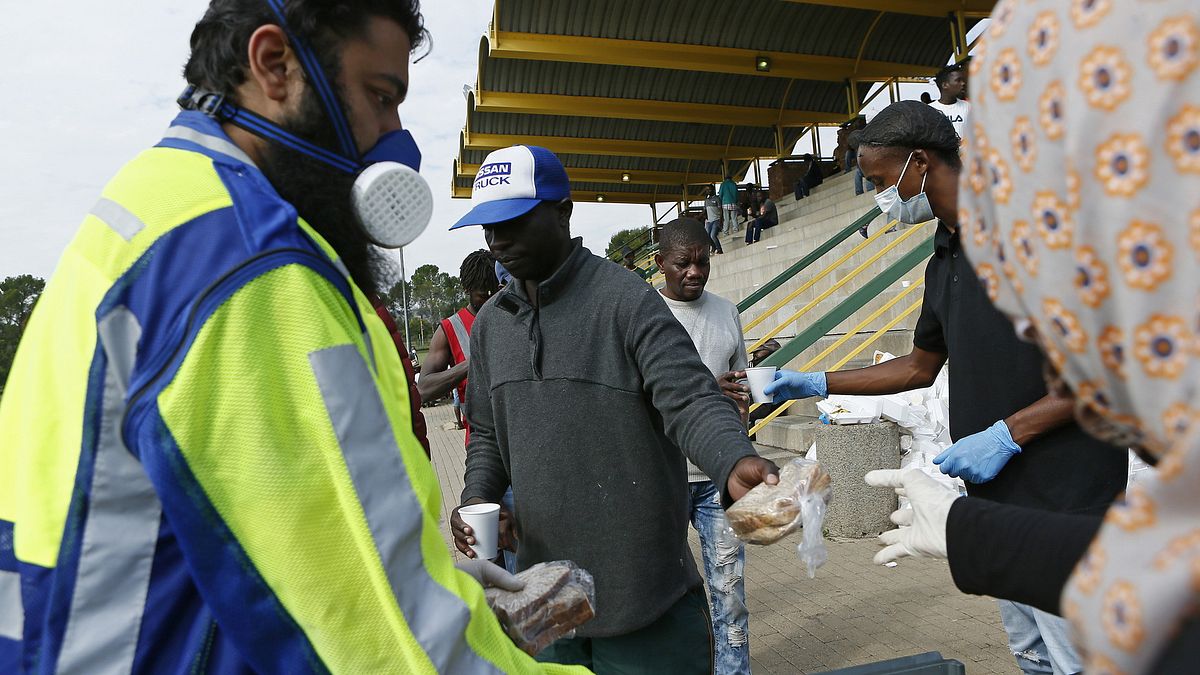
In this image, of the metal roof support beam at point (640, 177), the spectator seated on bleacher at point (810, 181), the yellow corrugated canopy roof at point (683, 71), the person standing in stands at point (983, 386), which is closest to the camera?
the person standing in stands at point (983, 386)

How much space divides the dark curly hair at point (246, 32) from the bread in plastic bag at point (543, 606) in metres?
1.07

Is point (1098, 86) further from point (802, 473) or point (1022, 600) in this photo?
point (802, 473)

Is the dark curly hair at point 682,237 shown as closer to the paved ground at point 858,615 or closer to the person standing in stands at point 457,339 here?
the person standing in stands at point 457,339

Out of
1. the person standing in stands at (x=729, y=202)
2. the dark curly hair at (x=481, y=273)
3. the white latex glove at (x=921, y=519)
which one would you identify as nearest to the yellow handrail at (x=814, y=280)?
the dark curly hair at (x=481, y=273)

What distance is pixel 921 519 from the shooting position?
1493mm

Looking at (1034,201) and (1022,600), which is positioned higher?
(1034,201)

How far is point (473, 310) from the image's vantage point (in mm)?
5660

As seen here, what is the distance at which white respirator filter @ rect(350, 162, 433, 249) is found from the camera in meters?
1.42

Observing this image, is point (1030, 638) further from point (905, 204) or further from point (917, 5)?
point (917, 5)

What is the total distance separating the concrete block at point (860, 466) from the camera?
5.77 meters

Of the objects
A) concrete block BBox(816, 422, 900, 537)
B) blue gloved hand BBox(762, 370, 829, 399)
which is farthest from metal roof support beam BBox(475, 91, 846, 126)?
blue gloved hand BBox(762, 370, 829, 399)

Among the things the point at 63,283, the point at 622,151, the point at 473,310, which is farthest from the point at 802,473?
the point at 622,151

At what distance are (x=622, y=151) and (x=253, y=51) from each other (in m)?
22.5

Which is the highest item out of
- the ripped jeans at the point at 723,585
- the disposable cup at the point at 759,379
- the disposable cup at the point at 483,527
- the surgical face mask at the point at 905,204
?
the surgical face mask at the point at 905,204
